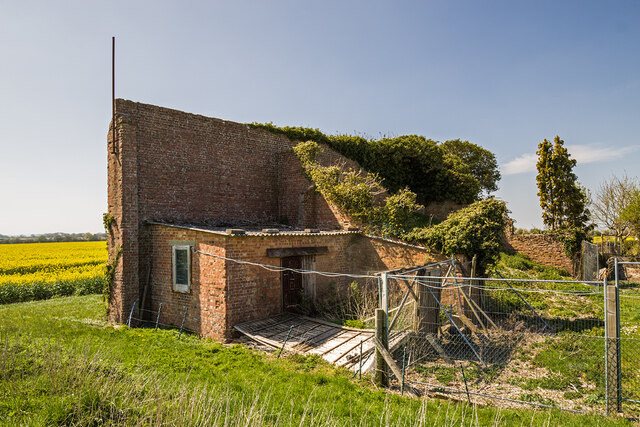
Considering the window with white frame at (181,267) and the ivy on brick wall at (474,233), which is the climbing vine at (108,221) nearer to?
the window with white frame at (181,267)

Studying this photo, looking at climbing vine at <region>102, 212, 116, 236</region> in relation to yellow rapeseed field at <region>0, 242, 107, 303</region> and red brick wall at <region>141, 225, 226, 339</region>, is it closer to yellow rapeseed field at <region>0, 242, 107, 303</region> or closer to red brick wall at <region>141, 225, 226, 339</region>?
red brick wall at <region>141, 225, 226, 339</region>

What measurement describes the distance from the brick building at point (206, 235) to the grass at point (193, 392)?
1.64 metres

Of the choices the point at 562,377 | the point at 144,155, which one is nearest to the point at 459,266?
the point at 562,377

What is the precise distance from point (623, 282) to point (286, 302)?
680 inches

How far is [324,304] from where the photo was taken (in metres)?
12.3

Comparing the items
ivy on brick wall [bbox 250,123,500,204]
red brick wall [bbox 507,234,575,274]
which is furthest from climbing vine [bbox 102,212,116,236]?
red brick wall [bbox 507,234,575,274]

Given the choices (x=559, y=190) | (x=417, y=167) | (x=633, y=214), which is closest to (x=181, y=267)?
(x=417, y=167)

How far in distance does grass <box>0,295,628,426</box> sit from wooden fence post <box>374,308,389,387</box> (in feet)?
0.89

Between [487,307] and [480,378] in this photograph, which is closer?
[480,378]

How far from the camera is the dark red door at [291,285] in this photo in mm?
11711

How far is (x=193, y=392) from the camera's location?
4066 mm

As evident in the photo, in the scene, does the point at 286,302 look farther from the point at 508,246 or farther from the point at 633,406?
the point at 508,246

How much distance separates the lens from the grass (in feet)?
13.9

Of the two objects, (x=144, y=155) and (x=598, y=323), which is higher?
(x=144, y=155)
